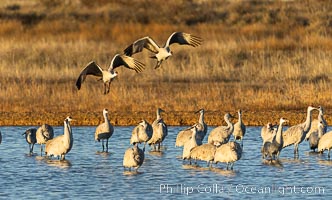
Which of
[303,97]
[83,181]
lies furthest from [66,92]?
[83,181]

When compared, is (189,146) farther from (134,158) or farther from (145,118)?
(145,118)

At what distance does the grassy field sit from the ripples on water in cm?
372

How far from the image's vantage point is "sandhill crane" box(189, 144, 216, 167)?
46.8 ft

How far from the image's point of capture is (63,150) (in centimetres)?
1521

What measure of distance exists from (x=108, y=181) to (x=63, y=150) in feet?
6.66

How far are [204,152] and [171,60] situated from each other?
→ 1293 cm

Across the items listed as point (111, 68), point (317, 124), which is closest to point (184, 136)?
point (111, 68)

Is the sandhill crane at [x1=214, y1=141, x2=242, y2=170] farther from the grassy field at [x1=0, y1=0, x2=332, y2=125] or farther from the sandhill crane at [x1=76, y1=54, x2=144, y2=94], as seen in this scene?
the grassy field at [x1=0, y1=0, x2=332, y2=125]

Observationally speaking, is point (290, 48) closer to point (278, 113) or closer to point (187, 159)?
point (278, 113)

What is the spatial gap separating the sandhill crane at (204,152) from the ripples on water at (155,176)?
0.21 meters

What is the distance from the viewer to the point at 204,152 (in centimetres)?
1431

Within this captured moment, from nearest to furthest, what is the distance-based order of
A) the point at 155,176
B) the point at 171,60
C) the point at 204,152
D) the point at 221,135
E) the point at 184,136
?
1. the point at 155,176
2. the point at 204,152
3. the point at 221,135
4. the point at 184,136
5. the point at 171,60

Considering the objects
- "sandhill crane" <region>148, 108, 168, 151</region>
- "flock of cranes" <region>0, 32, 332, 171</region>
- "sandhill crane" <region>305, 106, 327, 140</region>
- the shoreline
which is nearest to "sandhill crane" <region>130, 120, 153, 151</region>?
"flock of cranes" <region>0, 32, 332, 171</region>

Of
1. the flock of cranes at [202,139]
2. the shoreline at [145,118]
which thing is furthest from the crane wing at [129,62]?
the shoreline at [145,118]
